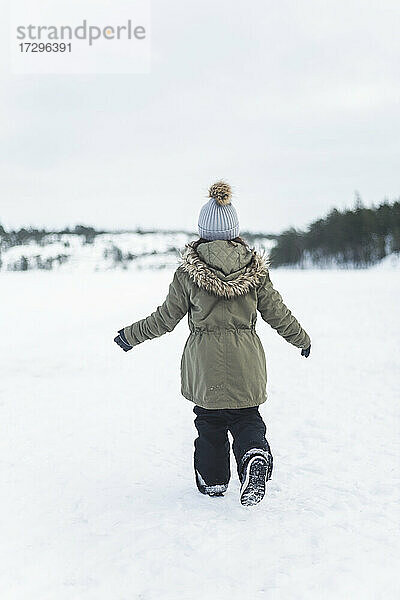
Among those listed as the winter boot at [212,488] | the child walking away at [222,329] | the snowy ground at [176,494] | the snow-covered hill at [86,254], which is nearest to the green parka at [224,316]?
the child walking away at [222,329]

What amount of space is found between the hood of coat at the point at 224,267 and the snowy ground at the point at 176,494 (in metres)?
1.19

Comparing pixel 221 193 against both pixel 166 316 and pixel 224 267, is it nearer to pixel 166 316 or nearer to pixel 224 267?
pixel 224 267

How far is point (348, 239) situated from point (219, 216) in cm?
6992

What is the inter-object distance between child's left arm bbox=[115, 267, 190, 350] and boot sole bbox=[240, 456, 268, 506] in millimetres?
906

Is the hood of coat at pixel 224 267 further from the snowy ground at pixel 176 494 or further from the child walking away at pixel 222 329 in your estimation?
the snowy ground at pixel 176 494

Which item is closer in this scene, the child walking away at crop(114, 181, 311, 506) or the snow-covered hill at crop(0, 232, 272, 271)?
the child walking away at crop(114, 181, 311, 506)

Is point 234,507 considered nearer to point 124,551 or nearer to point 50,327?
point 124,551

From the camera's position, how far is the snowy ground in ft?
8.68

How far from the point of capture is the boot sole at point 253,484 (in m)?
3.21

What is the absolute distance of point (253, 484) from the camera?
321cm

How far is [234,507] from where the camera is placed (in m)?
3.40

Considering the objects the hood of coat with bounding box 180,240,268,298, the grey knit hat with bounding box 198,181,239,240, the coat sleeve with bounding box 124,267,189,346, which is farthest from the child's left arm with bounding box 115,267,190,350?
the grey knit hat with bounding box 198,181,239,240

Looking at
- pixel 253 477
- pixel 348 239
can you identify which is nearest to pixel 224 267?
pixel 253 477

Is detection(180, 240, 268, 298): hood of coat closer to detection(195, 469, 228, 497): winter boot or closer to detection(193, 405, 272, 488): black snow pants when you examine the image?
detection(193, 405, 272, 488): black snow pants
